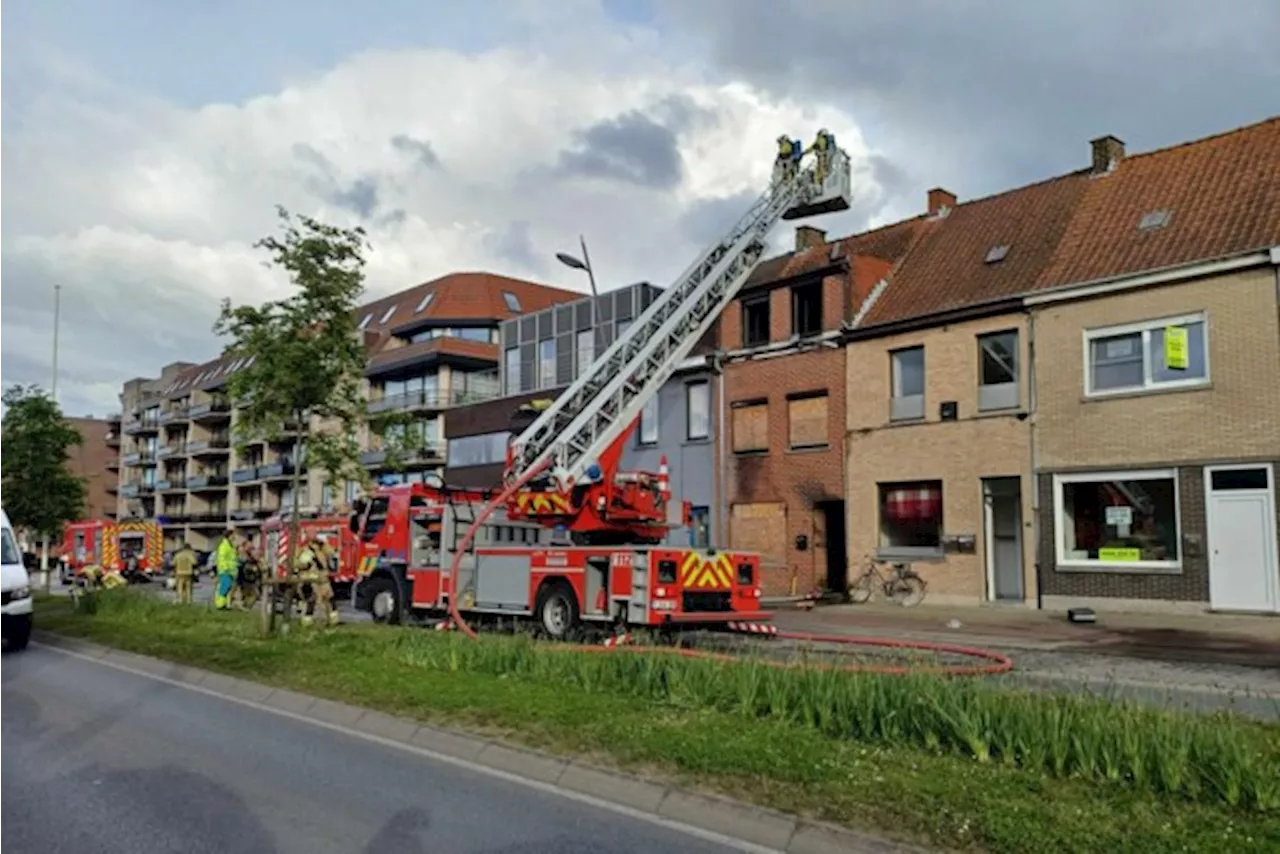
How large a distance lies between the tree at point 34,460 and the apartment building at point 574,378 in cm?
1272

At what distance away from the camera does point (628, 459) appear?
108 ft

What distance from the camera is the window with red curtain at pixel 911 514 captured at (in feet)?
78.6

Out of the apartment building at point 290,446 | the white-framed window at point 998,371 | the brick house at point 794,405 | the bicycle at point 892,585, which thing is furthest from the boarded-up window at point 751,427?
the apartment building at point 290,446

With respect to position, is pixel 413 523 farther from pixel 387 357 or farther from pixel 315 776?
pixel 387 357

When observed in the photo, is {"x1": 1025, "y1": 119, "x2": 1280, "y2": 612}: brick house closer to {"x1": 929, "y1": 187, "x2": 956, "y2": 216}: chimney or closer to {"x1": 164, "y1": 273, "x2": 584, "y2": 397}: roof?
{"x1": 929, "y1": 187, "x2": 956, "y2": 216}: chimney

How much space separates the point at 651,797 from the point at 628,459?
1033 inches

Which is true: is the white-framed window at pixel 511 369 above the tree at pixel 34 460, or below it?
above

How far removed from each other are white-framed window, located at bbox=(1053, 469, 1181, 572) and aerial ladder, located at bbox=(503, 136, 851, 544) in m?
8.22

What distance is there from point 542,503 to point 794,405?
1115 cm

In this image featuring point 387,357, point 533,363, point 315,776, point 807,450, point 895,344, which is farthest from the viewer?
point 387,357

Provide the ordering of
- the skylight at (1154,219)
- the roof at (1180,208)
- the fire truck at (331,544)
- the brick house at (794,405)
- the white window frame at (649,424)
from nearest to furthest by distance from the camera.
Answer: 1. the roof at (1180,208)
2. the fire truck at (331,544)
3. the skylight at (1154,219)
4. the brick house at (794,405)
5. the white window frame at (649,424)

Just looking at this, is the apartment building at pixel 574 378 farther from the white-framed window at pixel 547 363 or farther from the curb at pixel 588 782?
the curb at pixel 588 782

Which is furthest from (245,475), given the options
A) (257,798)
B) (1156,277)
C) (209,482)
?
(257,798)

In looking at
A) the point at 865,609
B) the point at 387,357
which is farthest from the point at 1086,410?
the point at 387,357
